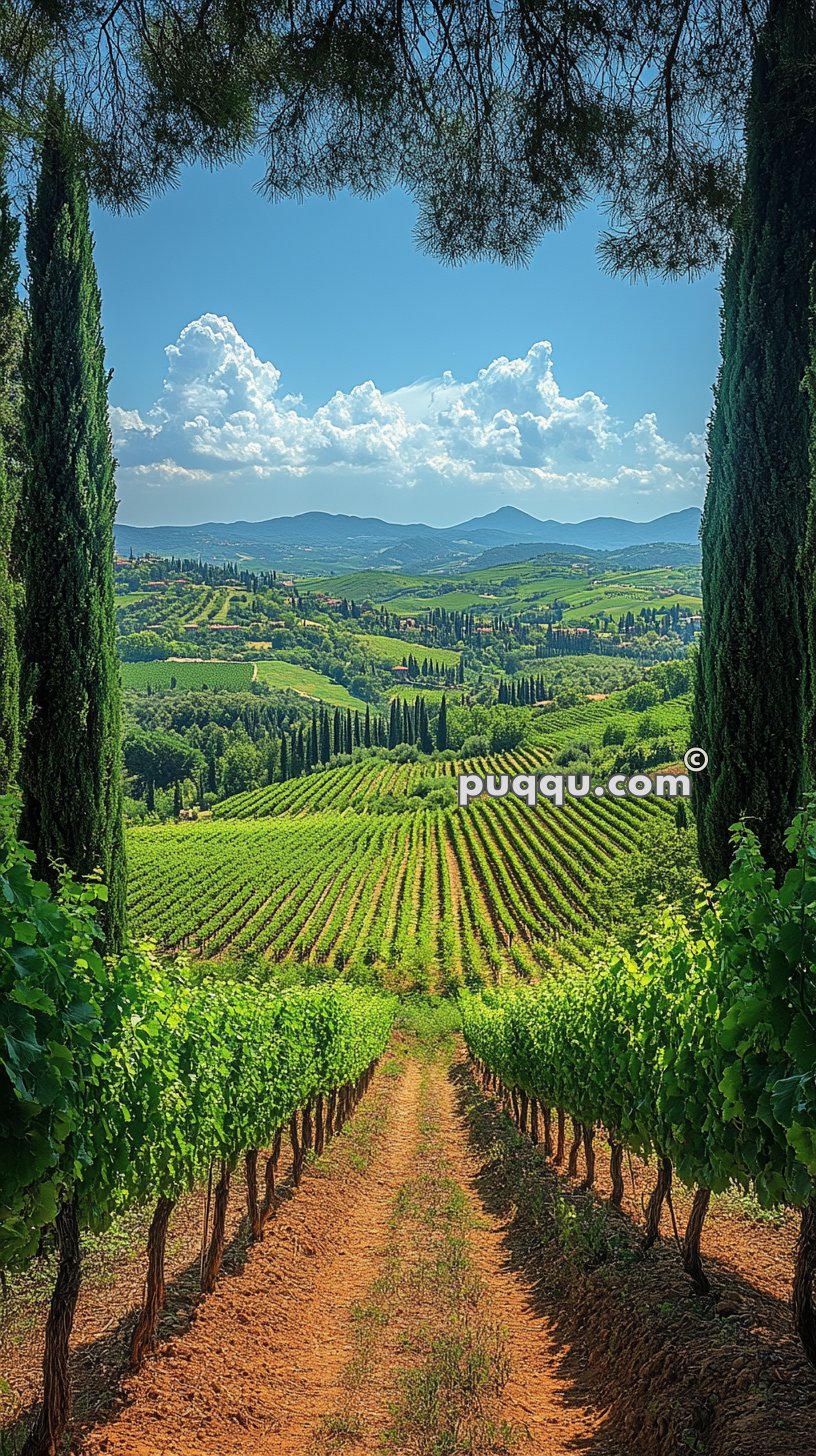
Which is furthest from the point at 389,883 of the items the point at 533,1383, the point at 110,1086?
the point at 110,1086

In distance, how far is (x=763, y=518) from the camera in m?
7.14

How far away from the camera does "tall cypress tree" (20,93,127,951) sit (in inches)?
309

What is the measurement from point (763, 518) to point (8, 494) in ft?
20.9

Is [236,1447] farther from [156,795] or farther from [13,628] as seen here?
[156,795]

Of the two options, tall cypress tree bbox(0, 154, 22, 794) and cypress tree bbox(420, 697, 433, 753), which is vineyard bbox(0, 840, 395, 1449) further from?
cypress tree bbox(420, 697, 433, 753)

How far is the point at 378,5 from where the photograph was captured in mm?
4398

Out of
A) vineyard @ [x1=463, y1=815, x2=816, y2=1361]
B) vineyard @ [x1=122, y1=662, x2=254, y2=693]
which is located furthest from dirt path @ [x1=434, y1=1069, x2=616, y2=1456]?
vineyard @ [x1=122, y1=662, x2=254, y2=693]

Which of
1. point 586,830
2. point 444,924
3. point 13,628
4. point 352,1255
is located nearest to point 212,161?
point 13,628

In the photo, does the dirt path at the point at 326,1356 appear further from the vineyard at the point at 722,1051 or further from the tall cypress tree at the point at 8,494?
the tall cypress tree at the point at 8,494

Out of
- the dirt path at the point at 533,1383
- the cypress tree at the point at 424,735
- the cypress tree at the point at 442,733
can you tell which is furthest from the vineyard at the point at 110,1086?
the cypress tree at the point at 424,735

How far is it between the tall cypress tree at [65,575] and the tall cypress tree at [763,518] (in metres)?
5.34

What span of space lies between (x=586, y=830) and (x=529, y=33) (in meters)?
55.4

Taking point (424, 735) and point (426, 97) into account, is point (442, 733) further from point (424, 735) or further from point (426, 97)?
point (426, 97)

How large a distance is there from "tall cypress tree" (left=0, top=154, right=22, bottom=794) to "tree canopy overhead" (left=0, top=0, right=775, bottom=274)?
5.84 ft
